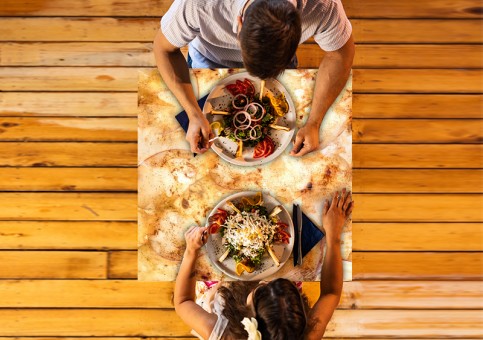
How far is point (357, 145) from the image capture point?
9.52 feet

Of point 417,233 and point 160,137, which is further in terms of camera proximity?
point 417,233

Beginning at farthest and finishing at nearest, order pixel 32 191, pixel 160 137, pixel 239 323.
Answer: pixel 32 191, pixel 160 137, pixel 239 323

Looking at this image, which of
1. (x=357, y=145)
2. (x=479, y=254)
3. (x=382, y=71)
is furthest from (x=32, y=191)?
(x=479, y=254)

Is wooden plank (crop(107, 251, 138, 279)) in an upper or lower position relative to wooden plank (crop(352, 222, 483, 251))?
lower

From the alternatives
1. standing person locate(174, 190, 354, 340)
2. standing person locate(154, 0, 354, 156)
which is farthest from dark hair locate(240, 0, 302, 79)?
standing person locate(174, 190, 354, 340)

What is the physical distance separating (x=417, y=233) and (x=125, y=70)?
2128 millimetres

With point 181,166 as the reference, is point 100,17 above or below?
above

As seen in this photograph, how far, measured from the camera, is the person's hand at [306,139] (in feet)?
6.47

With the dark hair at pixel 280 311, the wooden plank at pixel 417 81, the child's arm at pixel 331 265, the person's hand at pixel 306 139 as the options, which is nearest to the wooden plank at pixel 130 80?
the wooden plank at pixel 417 81

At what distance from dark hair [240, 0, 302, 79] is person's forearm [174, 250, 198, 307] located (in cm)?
87

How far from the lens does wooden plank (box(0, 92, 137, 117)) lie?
2.86 meters

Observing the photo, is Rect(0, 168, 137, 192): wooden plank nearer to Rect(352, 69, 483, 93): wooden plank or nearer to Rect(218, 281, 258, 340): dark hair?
Rect(218, 281, 258, 340): dark hair

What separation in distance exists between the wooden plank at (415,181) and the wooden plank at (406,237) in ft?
0.73

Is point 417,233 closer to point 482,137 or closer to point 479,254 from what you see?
point 479,254
